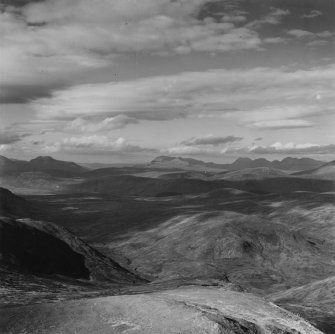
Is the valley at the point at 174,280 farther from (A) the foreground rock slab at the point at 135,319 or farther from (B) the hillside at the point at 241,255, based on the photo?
(B) the hillside at the point at 241,255

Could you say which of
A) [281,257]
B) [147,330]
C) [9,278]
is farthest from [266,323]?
[281,257]

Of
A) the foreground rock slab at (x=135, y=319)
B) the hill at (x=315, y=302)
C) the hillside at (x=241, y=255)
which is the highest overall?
the foreground rock slab at (x=135, y=319)

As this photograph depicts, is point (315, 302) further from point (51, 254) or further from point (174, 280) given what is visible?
point (51, 254)

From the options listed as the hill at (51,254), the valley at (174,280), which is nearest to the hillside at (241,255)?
the valley at (174,280)

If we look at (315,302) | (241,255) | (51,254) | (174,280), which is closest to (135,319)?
(174,280)

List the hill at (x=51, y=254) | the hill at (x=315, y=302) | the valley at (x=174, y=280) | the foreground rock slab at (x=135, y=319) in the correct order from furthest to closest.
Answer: the hill at (x=51, y=254)
the hill at (x=315, y=302)
the valley at (x=174, y=280)
the foreground rock slab at (x=135, y=319)

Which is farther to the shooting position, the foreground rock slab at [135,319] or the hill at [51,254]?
the hill at [51,254]

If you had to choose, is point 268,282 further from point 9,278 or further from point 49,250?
point 9,278

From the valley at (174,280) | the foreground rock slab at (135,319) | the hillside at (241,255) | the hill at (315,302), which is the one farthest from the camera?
the hillside at (241,255)
